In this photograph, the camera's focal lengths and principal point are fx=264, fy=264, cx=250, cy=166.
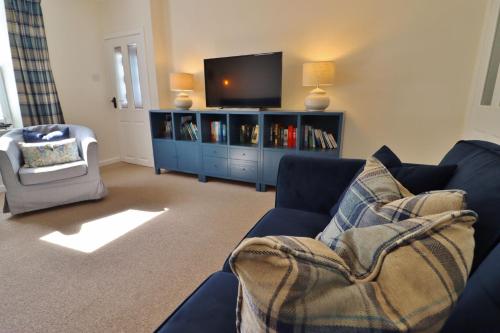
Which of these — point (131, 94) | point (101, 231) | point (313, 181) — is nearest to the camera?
point (313, 181)

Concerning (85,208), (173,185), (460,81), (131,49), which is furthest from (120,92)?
(460,81)

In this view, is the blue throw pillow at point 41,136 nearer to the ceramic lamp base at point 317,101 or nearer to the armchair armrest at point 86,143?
the armchair armrest at point 86,143

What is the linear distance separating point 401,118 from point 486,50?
0.84 metres

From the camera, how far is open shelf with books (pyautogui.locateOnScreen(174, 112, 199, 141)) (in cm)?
367

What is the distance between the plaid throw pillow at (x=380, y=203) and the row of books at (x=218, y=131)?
2.56 m

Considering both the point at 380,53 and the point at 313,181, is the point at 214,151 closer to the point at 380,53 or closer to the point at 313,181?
the point at 313,181

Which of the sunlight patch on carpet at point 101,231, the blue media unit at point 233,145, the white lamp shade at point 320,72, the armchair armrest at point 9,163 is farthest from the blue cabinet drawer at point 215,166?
the armchair armrest at point 9,163

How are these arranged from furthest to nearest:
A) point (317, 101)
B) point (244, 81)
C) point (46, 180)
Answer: point (244, 81)
point (317, 101)
point (46, 180)

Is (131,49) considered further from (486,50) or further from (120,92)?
(486,50)

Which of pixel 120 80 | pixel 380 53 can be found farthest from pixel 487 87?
pixel 120 80

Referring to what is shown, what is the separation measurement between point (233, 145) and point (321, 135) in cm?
107

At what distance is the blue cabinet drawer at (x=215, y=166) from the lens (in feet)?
11.2

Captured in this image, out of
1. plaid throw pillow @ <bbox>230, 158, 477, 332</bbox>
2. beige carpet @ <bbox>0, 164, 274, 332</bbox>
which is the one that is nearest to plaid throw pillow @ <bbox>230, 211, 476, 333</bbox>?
plaid throw pillow @ <bbox>230, 158, 477, 332</bbox>

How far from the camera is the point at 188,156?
12.0 feet
